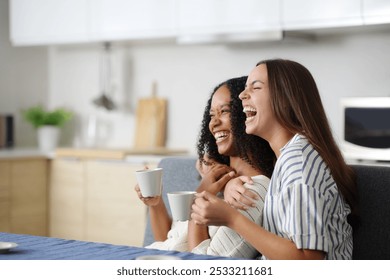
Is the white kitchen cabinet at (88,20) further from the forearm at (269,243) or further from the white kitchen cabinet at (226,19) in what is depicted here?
the forearm at (269,243)

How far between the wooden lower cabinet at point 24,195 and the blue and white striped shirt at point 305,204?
331 centimetres

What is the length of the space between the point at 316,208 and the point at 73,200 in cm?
339

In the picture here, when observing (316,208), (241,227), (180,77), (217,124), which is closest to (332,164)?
(316,208)

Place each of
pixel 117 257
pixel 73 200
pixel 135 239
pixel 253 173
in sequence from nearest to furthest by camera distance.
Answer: pixel 117 257 < pixel 253 173 < pixel 135 239 < pixel 73 200

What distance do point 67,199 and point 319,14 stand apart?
2136mm

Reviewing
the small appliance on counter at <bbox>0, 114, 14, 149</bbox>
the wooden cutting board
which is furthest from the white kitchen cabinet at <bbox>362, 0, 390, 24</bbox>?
the small appliance on counter at <bbox>0, 114, 14, 149</bbox>

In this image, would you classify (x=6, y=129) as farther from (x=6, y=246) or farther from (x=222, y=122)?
(x=6, y=246)

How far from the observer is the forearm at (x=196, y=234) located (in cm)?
230

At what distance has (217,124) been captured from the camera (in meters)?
2.43

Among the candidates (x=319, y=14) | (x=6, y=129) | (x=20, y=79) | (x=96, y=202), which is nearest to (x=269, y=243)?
(x=319, y=14)

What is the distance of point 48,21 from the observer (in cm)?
533

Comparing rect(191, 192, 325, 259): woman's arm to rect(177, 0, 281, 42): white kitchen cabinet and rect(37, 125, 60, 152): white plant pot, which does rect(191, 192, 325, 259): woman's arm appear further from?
rect(37, 125, 60, 152): white plant pot
